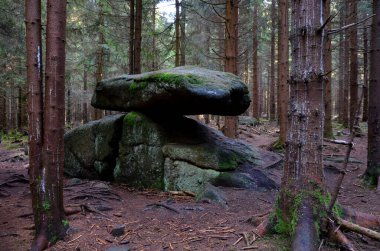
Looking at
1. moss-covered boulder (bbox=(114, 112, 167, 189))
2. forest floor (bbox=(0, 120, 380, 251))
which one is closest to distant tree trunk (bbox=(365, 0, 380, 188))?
forest floor (bbox=(0, 120, 380, 251))

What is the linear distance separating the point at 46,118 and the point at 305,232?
3.35 meters

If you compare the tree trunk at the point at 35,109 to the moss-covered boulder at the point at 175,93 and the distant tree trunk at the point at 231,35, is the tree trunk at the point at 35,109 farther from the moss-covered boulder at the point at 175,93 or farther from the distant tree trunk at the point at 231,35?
the distant tree trunk at the point at 231,35

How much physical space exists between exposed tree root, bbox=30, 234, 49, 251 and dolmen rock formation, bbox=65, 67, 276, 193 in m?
3.10

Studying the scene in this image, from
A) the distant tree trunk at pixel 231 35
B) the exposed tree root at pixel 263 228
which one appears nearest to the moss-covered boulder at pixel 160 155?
the exposed tree root at pixel 263 228

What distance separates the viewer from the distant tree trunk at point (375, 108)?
22.1 feet

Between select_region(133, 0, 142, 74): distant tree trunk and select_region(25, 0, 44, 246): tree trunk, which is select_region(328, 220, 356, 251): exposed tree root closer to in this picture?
select_region(25, 0, 44, 246): tree trunk

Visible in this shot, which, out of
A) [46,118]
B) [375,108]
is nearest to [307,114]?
[46,118]

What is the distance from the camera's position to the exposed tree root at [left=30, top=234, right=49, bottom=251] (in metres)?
3.64

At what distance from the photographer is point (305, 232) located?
10.1 ft

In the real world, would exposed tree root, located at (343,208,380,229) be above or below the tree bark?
below

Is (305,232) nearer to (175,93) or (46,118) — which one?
(46,118)

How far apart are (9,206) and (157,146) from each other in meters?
3.15

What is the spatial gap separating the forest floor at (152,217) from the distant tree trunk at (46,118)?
1.51 ft

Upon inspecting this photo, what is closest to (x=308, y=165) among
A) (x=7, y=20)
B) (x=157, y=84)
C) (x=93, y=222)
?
(x=93, y=222)
